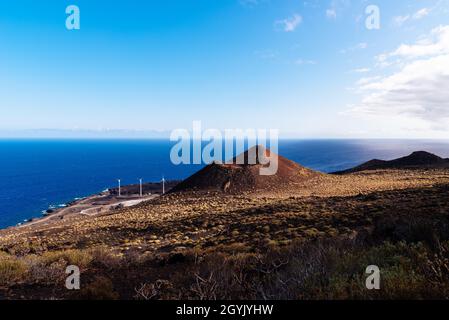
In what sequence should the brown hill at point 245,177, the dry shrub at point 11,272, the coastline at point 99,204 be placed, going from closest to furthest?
1. the dry shrub at point 11,272
2. the brown hill at point 245,177
3. the coastline at point 99,204

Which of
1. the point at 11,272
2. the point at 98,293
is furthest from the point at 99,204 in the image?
the point at 98,293

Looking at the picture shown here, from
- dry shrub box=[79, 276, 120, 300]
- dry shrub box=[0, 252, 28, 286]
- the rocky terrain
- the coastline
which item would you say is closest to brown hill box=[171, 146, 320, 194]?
the rocky terrain

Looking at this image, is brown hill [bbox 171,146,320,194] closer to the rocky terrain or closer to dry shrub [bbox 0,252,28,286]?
the rocky terrain

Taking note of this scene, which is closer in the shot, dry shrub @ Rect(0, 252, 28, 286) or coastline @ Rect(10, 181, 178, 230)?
dry shrub @ Rect(0, 252, 28, 286)

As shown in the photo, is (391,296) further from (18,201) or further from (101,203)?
(18,201)

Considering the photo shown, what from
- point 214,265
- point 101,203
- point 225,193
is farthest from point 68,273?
point 101,203

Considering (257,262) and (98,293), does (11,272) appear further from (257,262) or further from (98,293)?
(257,262)

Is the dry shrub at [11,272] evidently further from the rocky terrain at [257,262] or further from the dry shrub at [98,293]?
the dry shrub at [98,293]

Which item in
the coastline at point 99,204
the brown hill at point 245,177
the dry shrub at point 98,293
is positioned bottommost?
the coastline at point 99,204

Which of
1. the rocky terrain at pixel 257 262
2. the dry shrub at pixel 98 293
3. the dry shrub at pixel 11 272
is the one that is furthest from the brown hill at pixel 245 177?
the dry shrub at pixel 98 293
